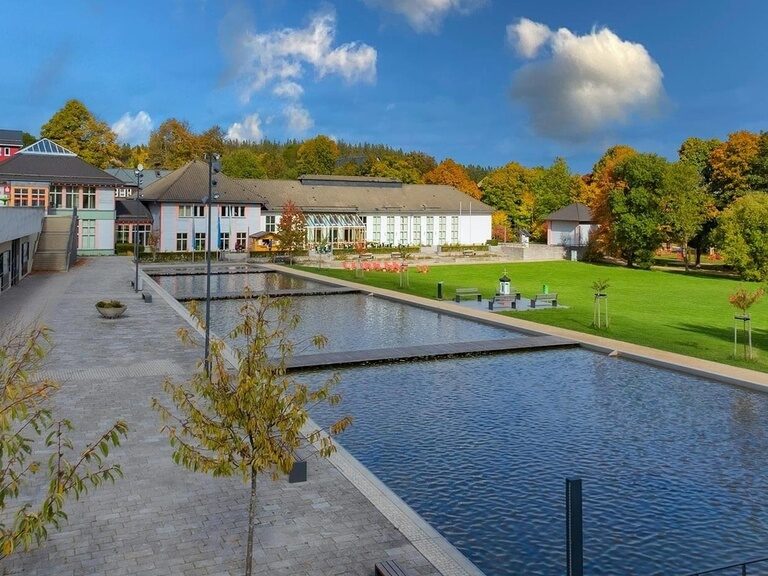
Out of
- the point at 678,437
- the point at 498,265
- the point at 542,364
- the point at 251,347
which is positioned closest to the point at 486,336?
the point at 542,364

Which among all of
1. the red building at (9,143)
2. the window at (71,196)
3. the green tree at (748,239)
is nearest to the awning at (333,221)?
the window at (71,196)

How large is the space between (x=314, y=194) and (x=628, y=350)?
64.6 meters

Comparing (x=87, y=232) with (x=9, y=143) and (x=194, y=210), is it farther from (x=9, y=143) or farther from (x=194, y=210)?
(x=9, y=143)

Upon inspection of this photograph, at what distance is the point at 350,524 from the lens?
10500mm

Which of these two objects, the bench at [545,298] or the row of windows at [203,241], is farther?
the row of windows at [203,241]

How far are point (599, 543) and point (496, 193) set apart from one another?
99.1 meters

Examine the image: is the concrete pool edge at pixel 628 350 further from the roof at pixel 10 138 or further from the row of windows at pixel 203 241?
the roof at pixel 10 138

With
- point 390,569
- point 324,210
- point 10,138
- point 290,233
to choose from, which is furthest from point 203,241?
point 390,569

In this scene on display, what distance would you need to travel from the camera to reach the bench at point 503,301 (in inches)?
A: 1390

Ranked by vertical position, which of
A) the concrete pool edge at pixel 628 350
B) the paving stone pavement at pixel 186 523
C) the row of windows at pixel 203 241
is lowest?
the paving stone pavement at pixel 186 523

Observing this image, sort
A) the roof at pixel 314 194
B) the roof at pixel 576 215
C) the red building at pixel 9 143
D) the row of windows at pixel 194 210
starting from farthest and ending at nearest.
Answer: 1. the red building at pixel 9 143
2. the roof at pixel 576 215
3. the roof at pixel 314 194
4. the row of windows at pixel 194 210

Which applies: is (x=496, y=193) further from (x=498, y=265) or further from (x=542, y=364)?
(x=542, y=364)

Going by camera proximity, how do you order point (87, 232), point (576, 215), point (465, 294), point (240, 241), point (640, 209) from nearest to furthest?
1. point (465, 294)
2. point (87, 232)
3. point (640, 209)
4. point (240, 241)
5. point (576, 215)

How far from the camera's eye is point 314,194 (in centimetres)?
8500
